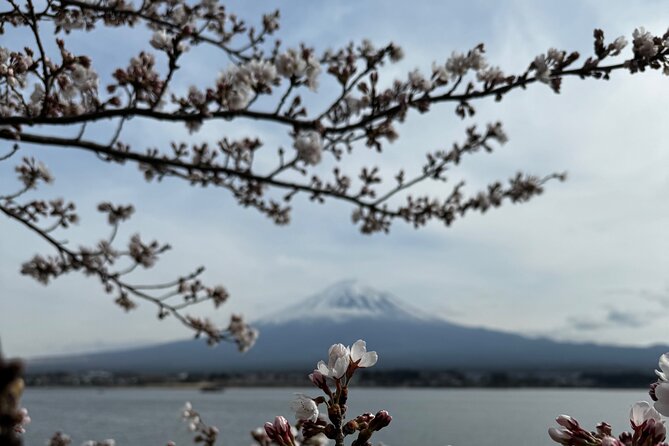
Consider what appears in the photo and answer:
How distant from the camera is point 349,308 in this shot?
177250 millimetres

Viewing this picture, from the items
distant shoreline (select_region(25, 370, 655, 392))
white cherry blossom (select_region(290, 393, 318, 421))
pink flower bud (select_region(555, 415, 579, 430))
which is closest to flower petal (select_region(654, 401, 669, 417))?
pink flower bud (select_region(555, 415, 579, 430))

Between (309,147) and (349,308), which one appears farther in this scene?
(349,308)

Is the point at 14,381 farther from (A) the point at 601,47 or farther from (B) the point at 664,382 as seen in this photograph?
(A) the point at 601,47

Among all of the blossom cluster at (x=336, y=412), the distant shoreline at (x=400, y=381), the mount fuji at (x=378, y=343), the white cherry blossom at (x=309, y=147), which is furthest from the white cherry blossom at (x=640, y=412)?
the mount fuji at (x=378, y=343)

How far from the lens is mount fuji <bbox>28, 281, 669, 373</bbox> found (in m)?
159

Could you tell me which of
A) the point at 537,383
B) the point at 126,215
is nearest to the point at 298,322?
the point at 537,383

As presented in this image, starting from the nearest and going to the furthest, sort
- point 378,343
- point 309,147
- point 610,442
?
point 610,442, point 309,147, point 378,343

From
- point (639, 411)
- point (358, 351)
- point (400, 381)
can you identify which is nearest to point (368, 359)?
point (358, 351)

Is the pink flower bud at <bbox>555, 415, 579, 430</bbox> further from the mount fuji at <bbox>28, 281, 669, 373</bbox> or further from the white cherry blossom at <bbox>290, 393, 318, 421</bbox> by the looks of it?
the mount fuji at <bbox>28, 281, 669, 373</bbox>

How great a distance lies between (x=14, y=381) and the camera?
0.38m

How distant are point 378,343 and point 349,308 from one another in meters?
15.2

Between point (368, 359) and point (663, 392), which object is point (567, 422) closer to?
point (663, 392)

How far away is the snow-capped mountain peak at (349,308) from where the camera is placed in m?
174

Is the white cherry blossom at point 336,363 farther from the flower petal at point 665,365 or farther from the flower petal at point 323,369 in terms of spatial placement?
the flower petal at point 665,365
